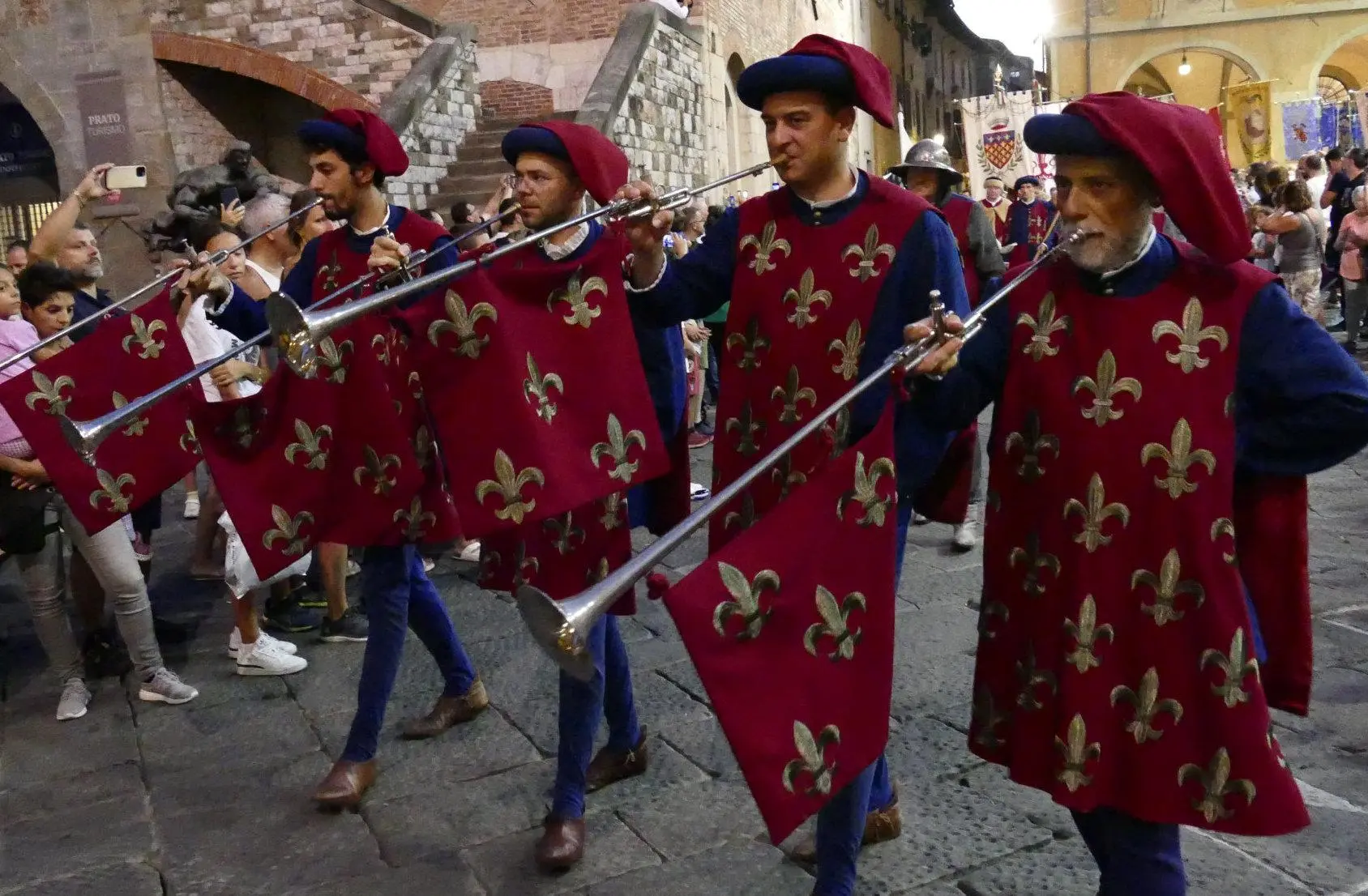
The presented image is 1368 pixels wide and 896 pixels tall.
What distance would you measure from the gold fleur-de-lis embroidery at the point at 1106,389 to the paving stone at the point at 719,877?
5.16 feet

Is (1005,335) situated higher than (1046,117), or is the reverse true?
(1046,117)

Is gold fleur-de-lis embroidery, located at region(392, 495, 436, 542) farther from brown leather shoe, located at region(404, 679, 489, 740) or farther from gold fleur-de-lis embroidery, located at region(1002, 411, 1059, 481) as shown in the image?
gold fleur-de-lis embroidery, located at region(1002, 411, 1059, 481)

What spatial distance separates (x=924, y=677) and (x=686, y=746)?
103 centimetres

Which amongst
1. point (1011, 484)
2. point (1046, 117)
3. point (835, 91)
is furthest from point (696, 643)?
point (835, 91)

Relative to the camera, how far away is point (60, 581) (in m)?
5.05

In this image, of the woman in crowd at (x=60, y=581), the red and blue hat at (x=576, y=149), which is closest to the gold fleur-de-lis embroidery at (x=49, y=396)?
the woman in crowd at (x=60, y=581)

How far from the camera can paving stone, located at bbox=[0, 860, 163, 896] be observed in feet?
11.5

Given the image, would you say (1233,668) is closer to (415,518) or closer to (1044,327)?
(1044,327)

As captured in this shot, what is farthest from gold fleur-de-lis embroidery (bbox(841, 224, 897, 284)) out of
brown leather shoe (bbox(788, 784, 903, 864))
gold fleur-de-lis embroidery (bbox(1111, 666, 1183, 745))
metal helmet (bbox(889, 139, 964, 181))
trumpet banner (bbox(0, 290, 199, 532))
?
metal helmet (bbox(889, 139, 964, 181))

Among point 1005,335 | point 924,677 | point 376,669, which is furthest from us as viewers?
point 924,677

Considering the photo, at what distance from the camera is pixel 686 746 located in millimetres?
4125

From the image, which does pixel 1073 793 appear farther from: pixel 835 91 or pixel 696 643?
pixel 835 91

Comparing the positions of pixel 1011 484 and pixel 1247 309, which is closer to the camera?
pixel 1247 309

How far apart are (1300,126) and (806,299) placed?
75.7ft
